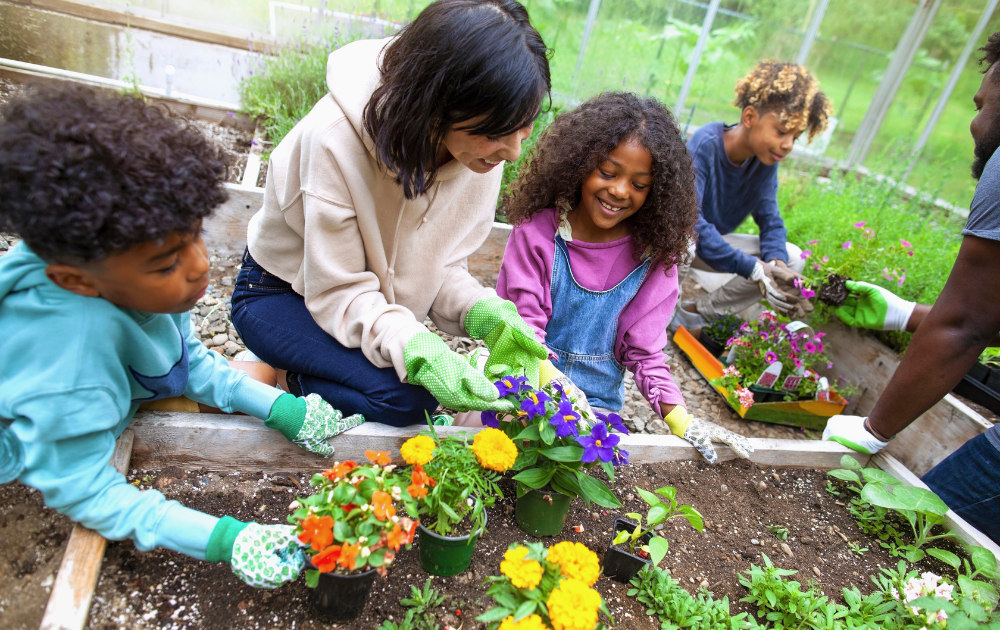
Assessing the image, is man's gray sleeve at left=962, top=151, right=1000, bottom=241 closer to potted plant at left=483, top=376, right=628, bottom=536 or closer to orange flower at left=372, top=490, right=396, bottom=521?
potted plant at left=483, top=376, right=628, bottom=536

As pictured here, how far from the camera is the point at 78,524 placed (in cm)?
120

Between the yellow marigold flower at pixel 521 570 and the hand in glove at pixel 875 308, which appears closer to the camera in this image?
the yellow marigold flower at pixel 521 570

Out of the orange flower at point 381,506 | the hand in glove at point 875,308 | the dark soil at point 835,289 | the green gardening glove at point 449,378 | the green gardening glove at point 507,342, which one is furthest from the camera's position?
the dark soil at point 835,289

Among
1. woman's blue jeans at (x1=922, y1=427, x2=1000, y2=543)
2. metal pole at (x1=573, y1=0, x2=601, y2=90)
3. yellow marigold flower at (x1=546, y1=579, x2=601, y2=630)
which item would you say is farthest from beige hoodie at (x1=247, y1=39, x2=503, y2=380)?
metal pole at (x1=573, y1=0, x2=601, y2=90)

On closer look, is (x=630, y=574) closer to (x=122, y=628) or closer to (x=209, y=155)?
(x=122, y=628)

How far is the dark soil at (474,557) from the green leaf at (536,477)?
0.22 metres

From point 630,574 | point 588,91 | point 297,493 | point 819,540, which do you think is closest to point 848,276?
point 819,540

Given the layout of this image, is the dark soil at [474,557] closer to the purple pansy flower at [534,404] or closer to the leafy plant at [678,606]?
the leafy plant at [678,606]

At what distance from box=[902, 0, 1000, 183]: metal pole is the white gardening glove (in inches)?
168

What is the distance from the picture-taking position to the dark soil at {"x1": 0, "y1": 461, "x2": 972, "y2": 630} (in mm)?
1214

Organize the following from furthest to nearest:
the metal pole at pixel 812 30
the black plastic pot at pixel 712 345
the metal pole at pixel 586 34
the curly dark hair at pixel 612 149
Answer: the metal pole at pixel 812 30 → the metal pole at pixel 586 34 → the black plastic pot at pixel 712 345 → the curly dark hair at pixel 612 149

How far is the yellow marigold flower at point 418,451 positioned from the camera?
4.04 feet

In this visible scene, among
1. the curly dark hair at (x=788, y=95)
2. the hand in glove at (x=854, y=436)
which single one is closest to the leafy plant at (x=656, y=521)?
the hand in glove at (x=854, y=436)

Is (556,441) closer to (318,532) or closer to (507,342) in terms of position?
(507,342)
